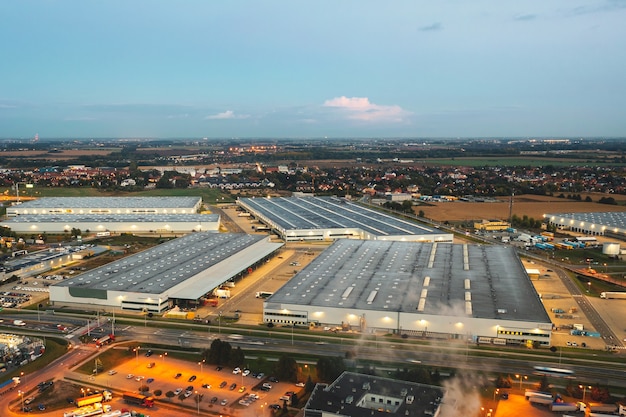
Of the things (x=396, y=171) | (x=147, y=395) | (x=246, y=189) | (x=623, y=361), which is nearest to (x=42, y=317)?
(x=147, y=395)

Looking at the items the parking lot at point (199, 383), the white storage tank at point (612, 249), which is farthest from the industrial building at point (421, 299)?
the white storage tank at point (612, 249)

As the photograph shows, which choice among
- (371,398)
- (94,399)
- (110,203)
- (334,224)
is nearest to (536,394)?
(371,398)

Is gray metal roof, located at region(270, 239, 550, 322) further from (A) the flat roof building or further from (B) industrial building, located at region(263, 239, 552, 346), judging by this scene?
(A) the flat roof building

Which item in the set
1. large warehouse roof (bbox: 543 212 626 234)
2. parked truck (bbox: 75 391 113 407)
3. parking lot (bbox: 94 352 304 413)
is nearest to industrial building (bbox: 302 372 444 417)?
parking lot (bbox: 94 352 304 413)

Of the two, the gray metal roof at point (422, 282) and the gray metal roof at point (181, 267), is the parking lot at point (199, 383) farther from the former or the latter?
A: the gray metal roof at point (181, 267)

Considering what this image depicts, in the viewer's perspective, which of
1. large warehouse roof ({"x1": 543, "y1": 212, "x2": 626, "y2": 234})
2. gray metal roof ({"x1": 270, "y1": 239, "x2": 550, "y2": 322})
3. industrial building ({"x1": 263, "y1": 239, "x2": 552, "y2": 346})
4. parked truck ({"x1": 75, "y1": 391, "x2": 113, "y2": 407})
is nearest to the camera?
parked truck ({"x1": 75, "y1": 391, "x2": 113, "y2": 407})

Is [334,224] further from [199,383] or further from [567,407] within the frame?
[567,407]

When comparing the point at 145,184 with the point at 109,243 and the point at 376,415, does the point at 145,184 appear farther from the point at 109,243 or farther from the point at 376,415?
the point at 376,415
